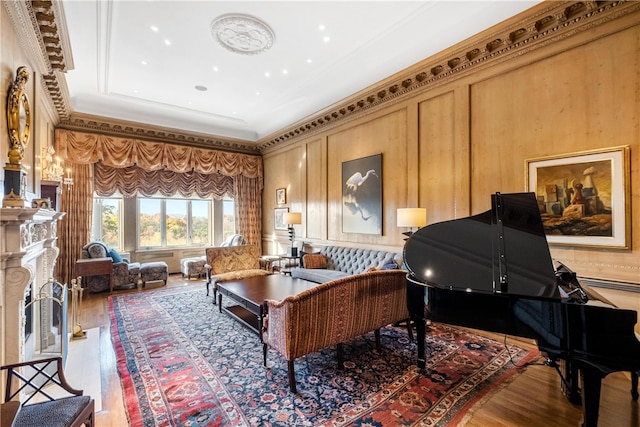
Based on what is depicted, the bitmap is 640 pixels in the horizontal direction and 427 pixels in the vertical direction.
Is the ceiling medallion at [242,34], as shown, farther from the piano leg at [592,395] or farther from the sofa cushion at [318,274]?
the piano leg at [592,395]

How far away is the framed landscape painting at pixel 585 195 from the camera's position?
2.80 meters

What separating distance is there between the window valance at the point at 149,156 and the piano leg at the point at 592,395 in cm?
759

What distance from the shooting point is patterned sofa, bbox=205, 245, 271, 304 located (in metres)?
4.97

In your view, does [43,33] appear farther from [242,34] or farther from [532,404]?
[532,404]

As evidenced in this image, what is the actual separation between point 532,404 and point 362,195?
3731 mm

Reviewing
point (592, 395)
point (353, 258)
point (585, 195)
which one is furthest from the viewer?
point (353, 258)

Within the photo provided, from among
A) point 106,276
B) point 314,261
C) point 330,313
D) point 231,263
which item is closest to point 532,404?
point 330,313

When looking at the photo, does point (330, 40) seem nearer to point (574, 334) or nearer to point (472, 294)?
point (472, 294)

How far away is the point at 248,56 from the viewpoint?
425 cm

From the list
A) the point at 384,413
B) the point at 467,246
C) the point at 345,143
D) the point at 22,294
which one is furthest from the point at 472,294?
the point at 345,143

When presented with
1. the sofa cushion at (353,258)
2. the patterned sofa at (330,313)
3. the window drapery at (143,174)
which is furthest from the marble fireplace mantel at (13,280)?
the window drapery at (143,174)

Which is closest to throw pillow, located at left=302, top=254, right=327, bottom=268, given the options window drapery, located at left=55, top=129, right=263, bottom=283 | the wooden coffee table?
the wooden coffee table

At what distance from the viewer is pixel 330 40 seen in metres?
3.84

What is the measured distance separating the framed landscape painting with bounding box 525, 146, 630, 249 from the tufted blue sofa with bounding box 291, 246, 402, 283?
1.95 m
